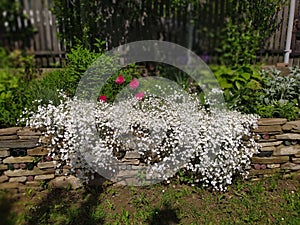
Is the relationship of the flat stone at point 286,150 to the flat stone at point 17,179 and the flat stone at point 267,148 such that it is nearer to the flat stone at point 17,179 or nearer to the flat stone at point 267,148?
the flat stone at point 267,148

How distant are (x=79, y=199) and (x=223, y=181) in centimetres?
148

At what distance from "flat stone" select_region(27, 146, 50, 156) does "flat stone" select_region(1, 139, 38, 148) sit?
5 cm

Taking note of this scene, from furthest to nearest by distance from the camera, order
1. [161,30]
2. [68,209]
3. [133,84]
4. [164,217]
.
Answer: [161,30] < [133,84] < [68,209] < [164,217]

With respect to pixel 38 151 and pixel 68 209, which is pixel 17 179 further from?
pixel 68 209

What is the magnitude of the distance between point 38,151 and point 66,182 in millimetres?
435

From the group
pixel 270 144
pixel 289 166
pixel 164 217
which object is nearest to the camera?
pixel 164 217

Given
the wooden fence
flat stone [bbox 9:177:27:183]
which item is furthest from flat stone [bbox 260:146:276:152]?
flat stone [bbox 9:177:27:183]

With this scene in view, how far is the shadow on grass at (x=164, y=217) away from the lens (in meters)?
2.60

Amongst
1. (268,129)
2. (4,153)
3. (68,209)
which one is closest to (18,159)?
(4,153)

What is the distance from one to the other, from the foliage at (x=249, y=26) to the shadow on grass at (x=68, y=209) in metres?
3.00

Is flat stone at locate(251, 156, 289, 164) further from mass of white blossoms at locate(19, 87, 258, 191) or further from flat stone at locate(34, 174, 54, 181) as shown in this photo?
flat stone at locate(34, 174, 54, 181)

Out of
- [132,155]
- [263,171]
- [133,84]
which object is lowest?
[263,171]

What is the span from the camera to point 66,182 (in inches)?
120

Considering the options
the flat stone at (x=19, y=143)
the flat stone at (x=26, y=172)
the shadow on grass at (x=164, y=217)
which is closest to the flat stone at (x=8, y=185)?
the flat stone at (x=26, y=172)
